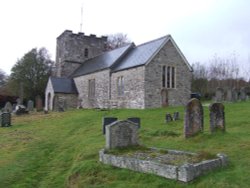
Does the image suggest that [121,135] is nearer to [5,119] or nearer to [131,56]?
[5,119]

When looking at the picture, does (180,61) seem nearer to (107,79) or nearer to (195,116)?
(107,79)

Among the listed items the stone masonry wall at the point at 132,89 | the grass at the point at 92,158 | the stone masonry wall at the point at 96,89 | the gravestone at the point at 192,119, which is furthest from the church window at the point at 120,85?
the gravestone at the point at 192,119

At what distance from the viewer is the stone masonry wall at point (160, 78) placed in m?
31.1

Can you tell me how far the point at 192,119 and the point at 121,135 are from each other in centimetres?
302

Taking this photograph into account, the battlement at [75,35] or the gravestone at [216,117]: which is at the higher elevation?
the battlement at [75,35]

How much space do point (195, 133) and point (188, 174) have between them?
5.32m

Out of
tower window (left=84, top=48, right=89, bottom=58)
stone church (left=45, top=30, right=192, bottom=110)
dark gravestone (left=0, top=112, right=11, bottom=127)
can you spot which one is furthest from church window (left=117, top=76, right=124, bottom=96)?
tower window (left=84, top=48, right=89, bottom=58)

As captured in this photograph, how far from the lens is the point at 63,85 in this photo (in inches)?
1734

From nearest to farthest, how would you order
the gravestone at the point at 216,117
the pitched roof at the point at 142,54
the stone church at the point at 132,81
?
the gravestone at the point at 216,117, the stone church at the point at 132,81, the pitched roof at the point at 142,54

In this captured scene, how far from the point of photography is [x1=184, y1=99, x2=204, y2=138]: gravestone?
1371cm

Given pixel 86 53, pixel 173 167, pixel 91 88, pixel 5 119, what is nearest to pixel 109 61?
pixel 91 88

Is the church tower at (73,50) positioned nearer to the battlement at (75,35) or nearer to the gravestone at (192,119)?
the battlement at (75,35)

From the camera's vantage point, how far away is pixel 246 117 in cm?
1866

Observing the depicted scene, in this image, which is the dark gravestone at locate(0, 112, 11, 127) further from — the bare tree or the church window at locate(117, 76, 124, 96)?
the bare tree
